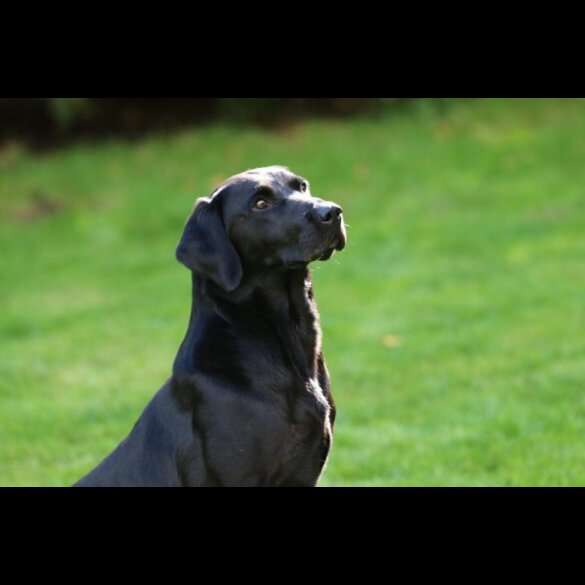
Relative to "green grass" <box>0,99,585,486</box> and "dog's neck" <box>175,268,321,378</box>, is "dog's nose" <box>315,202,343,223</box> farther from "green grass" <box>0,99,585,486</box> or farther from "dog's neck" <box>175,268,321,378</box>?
"green grass" <box>0,99,585,486</box>

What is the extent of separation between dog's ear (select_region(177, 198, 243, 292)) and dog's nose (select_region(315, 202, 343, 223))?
0.38m

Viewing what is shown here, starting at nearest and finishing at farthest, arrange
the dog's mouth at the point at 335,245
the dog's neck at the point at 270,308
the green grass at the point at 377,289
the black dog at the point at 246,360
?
the black dog at the point at 246,360
the dog's mouth at the point at 335,245
the dog's neck at the point at 270,308
the green grass at the point at 377,289

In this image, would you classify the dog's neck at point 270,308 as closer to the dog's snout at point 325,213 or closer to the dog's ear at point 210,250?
the dog's ear at point 210,250

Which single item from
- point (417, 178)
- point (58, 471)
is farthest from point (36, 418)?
point (417, 178)

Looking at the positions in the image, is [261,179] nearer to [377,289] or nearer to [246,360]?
[246,360]

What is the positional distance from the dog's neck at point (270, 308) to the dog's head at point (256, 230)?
0.07 metres

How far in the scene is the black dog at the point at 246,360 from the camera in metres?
3.99

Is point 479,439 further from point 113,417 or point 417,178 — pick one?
point 417,178

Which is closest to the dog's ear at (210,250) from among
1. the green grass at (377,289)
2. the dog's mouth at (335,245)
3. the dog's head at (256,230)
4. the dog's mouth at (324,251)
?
the dog's head at (256,230)

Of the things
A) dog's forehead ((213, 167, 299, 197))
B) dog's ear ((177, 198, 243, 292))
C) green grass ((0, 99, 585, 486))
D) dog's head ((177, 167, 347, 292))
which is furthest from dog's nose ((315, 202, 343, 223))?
green grass ((0, 99, 585, 486))

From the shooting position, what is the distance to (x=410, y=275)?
10.1 meters

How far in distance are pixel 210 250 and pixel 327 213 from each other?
496mm

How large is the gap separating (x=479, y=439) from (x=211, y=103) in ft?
31.6

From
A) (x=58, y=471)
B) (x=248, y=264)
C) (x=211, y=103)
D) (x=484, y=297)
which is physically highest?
(x=211, y=103)
